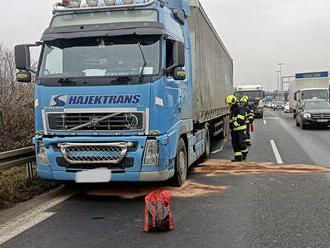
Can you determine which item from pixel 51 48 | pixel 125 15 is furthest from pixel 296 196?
pixel 51 48

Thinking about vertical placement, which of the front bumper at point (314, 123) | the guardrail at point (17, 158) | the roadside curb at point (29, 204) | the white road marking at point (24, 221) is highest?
the guardrail at point (17, 158)

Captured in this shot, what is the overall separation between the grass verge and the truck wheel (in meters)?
2.22

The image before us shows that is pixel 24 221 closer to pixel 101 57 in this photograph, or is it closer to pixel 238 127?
pixel 101 57

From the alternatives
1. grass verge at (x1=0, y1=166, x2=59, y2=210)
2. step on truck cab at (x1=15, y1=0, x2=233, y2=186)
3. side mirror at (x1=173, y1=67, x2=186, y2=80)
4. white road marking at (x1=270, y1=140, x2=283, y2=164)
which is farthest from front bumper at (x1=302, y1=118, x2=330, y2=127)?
grass verge at (x1=0, y1=166, x2=59, y2=210)

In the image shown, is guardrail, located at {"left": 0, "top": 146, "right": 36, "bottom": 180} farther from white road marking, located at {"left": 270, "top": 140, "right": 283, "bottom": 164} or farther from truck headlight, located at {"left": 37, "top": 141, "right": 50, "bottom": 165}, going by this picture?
white road marking, located at {"left": 270, "top": 140, "right": 283, "bottom": 164}

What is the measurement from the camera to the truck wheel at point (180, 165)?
6.48m

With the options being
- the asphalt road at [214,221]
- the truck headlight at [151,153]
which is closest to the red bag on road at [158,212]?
the asphalt road at [214,221]

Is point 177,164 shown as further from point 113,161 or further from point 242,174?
point 242,174

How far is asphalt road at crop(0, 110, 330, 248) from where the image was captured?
13.3 ft

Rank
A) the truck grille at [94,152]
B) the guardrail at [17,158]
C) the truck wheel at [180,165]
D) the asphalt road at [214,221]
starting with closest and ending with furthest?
the asphalt road at [214,221] < the truck grille at [94,152] < the guardrail at [17,158] < the truck wheel at [180,165]

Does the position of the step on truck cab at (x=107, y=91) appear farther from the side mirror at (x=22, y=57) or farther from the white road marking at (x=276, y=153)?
the white road marking at (x=276, y=153)

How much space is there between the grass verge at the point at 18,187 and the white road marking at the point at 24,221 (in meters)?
0.50

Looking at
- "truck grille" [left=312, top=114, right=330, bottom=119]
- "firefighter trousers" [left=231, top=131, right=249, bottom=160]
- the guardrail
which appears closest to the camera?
the guardrail

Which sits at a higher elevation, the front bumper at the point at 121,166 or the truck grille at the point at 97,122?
the truck grille at the point at 97,122
